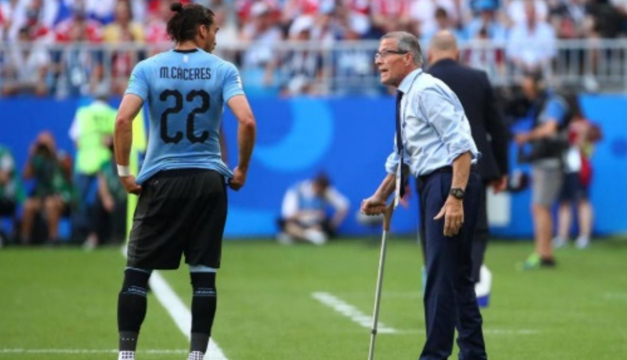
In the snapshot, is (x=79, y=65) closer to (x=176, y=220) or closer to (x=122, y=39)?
(x=122, y=39)

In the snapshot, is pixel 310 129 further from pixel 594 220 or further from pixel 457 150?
pixel 457 150

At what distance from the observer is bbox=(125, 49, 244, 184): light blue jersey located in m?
9.11

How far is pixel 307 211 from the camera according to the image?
79.7ft

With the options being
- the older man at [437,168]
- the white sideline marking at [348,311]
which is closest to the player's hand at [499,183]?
the white sideline marking at [348,311]

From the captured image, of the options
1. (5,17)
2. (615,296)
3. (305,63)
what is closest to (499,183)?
(615,296)

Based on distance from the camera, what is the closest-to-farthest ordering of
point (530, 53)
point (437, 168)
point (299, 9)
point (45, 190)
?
point (437, 168) < point (45, 190) < point (530, 53) < point (299, 9)

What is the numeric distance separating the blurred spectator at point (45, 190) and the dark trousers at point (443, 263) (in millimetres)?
14533

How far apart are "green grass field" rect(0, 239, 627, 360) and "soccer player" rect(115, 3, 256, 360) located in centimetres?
165

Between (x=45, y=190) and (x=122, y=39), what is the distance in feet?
9.25

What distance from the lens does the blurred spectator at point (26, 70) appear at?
23683 millimetres

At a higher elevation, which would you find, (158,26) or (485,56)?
(158,26)

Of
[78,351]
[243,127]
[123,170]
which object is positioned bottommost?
[78,351]

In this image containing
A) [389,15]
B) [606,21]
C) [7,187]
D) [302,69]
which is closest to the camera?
[7,187]

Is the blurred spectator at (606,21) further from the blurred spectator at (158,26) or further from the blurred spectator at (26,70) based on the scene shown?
the blurred spectator at (26,70)
